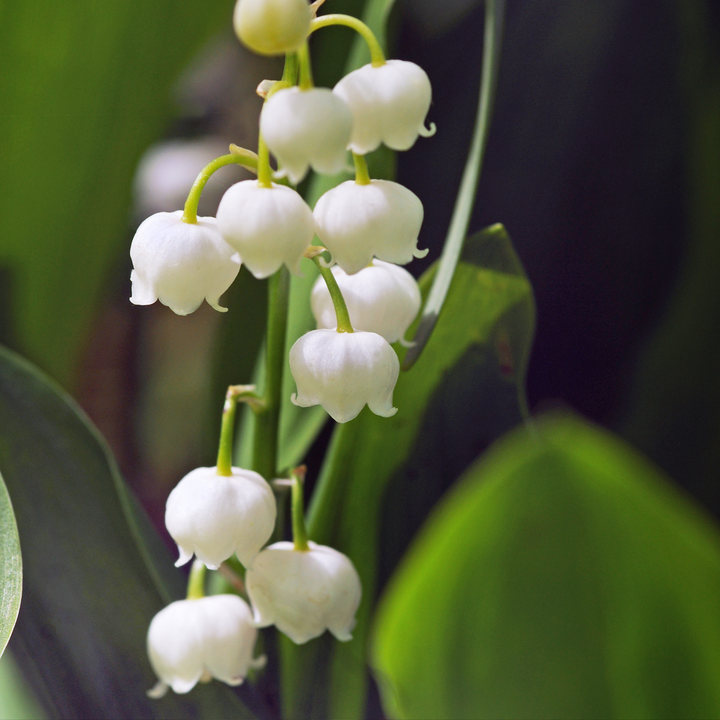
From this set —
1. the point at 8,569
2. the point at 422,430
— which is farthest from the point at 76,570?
the point at 422,430

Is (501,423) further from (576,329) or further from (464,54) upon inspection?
(464,54)

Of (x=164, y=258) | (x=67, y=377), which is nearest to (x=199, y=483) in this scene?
(x=164, y=258)

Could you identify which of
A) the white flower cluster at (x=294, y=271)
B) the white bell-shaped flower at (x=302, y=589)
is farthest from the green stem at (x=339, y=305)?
the white bell-shaped flower at (x=302, y=589)

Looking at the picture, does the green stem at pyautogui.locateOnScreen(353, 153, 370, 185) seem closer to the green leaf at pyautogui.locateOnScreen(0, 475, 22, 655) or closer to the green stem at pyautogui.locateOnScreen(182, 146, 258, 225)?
the green stem at pyautogui.locateOnScreen(182, 146, 258, 225)

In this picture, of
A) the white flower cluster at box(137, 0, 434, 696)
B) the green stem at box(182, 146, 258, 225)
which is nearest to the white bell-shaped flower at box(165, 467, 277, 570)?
the white flower cluster at box(137, 0, 434, 696)

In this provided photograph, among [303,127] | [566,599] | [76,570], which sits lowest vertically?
[76,570]

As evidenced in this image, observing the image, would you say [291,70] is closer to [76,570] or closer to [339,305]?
[339,305]
